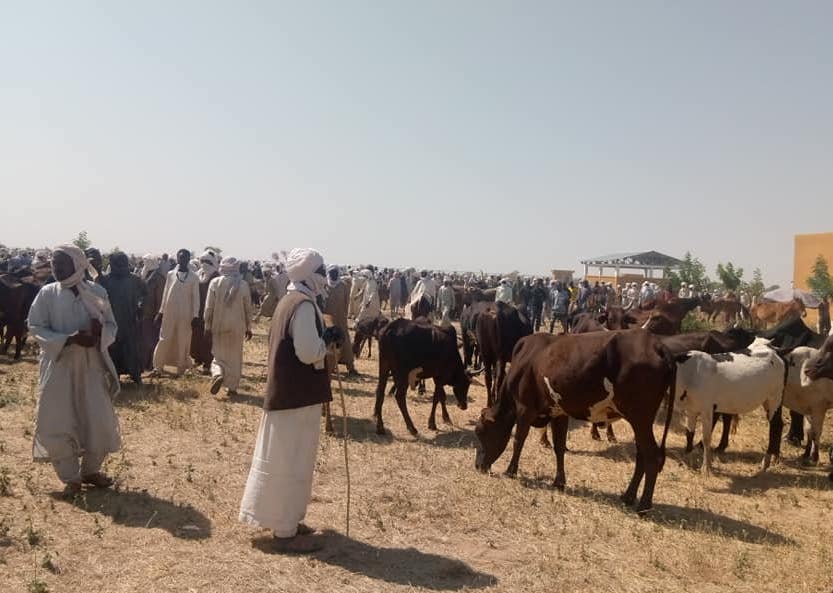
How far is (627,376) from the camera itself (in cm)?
646

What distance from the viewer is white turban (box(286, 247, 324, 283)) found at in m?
5.22

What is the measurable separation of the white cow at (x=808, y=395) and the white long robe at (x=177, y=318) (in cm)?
837

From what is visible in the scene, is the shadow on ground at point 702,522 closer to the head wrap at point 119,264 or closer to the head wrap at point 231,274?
the head wrap at point 231,274

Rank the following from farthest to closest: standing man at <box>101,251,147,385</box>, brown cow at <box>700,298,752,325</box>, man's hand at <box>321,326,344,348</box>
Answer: brown cow at <box>700,298,752,325</box> → standing man at <box>101,251,147,385</box> → man's hand at <box>321,326,344,348</box>

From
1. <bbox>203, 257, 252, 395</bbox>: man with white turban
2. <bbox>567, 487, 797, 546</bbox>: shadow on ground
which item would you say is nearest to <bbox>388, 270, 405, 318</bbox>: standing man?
<bbox>203, 257, 252, 395</bbox>: man with white turban

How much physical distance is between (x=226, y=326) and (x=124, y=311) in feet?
4.54

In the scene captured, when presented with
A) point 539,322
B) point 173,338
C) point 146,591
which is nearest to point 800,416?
point 146,591

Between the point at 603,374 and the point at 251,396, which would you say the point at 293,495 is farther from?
the point at 251,396

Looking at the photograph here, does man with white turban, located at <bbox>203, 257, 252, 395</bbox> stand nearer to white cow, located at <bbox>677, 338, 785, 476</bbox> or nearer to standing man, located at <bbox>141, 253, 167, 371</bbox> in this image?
standing man, located at <bbox>141, 253, 167, 371</bbox>

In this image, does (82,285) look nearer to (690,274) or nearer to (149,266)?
(149,266)

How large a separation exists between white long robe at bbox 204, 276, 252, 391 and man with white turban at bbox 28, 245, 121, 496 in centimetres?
433

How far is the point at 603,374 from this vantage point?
21.6 feet

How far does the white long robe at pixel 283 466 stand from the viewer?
5.04 metres

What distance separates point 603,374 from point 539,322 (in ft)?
65.8
